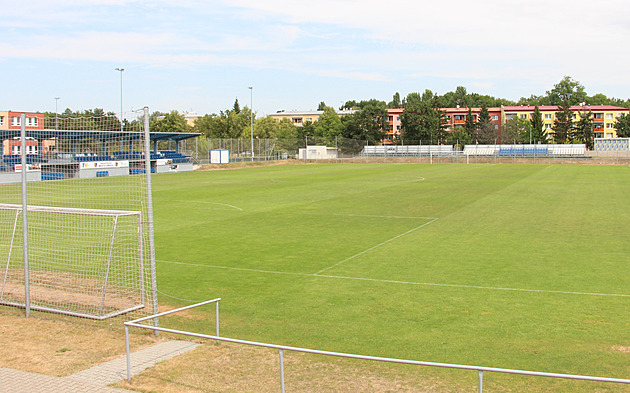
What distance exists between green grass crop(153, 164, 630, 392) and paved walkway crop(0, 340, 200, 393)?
183cm

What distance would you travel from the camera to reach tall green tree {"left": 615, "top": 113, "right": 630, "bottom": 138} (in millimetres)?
124887

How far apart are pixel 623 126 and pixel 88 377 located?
139 meters

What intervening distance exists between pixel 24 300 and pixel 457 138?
4589 inches

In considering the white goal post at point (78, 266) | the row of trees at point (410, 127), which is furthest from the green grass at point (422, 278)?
the row of trees at point (410, 127)

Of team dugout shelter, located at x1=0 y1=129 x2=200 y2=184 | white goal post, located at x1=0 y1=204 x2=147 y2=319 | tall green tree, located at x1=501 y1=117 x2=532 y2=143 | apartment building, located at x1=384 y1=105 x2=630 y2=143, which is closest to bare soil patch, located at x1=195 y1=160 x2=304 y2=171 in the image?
team dugout shelter, located at x1=0 y1=129 x2=200 y2=184

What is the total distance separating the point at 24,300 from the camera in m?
12.6

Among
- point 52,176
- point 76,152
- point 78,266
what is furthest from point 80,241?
point 76,152

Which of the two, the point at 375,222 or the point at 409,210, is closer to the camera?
the point at 375,222

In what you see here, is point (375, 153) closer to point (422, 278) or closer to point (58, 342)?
point (422, 278)

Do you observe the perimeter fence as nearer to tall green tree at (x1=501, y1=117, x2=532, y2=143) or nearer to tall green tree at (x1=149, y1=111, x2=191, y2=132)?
tall green tree at (x1=501, y1=117, x2=532, y2=143)

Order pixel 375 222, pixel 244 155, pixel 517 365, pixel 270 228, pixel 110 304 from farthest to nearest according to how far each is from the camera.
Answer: pixel 244 155 → pixel 375 222 → pixel 270 228 → pixel 110 304 → pixel 517 365

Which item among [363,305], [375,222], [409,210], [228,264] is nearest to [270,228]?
[375,222]

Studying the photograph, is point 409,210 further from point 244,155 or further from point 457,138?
point 457,138

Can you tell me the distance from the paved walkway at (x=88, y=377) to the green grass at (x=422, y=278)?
6.00 feet
